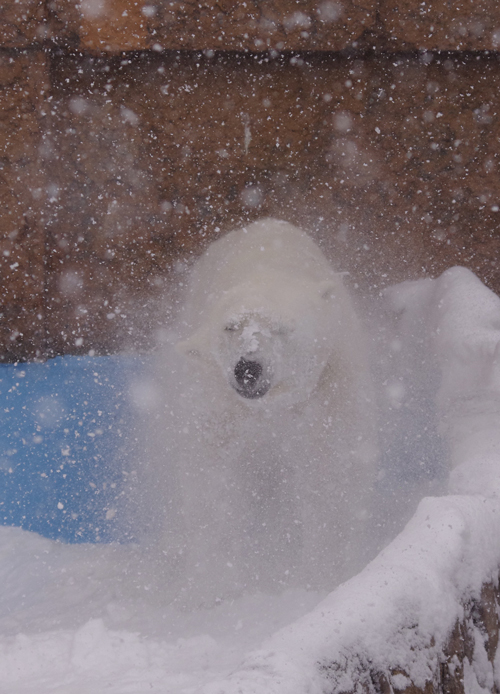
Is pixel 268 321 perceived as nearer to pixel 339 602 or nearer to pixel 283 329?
pixel 283 329

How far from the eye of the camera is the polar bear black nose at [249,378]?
5.83ft

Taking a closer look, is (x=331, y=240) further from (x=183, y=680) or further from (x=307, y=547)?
(x=183, y=680)

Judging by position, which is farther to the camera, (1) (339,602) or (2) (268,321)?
(2) (268,321)

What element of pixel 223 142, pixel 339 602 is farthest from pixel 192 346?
pixel 339 602

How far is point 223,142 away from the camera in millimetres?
2309

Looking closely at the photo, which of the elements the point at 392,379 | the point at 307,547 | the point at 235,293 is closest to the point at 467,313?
the point at 392,379

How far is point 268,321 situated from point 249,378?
22 cm

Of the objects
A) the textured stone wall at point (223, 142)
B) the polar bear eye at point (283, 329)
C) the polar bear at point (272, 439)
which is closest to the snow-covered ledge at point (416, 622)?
the polar bear at point (272, 439)

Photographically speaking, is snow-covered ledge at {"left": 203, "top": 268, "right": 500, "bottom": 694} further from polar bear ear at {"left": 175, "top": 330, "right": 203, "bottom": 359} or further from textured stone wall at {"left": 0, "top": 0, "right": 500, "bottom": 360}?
textured stone wall at {"left": 0, "top": 0, "right": 500, "bottom": 360}

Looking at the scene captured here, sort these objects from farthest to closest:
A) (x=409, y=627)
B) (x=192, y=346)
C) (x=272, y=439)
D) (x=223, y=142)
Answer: (x=223, y=142), (x=272, y=439), (x=192, y=346), (x=409, y=627)

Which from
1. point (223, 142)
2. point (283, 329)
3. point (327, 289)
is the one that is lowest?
point (283, 329)

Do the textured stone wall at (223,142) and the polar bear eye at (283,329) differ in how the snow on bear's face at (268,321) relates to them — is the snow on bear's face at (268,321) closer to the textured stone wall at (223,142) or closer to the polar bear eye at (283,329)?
the polar bear eye at (283,329)

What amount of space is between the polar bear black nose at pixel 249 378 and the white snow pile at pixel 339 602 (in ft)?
2.07

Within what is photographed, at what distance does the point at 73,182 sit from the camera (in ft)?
7.80
